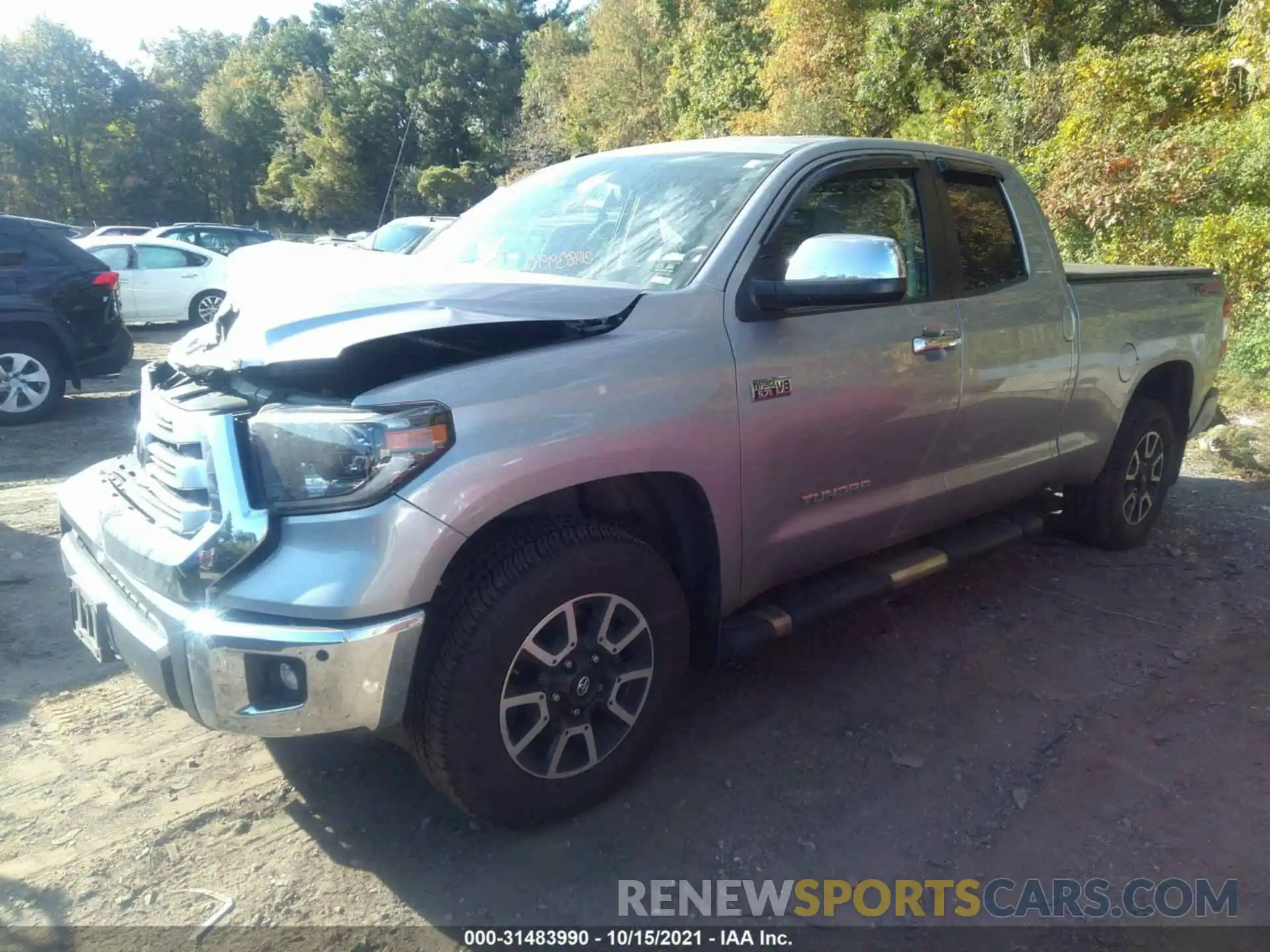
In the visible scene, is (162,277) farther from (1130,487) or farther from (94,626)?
(1130,487)

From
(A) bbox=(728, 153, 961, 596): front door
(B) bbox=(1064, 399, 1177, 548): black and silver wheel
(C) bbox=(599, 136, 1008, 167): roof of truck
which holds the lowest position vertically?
(B) bbox=(1064, 399, 1177, 548): black and silver wheel

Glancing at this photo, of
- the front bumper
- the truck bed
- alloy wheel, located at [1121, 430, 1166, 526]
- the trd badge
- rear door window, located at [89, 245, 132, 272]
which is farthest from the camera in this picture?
rear door window, located at [89, 245, 132, 272]

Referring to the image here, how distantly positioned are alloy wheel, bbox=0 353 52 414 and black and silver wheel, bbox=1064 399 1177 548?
794 centimetres

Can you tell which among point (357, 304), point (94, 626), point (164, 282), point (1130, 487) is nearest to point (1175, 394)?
point (1130, 487)

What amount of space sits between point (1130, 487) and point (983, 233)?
1.83 metres

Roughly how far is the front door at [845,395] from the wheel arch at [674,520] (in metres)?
0.15

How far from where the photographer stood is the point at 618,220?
3523 millimetres

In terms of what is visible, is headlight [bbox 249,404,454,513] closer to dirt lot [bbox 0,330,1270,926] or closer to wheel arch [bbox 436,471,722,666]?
wheel arch [bbox 436,471,722,666]

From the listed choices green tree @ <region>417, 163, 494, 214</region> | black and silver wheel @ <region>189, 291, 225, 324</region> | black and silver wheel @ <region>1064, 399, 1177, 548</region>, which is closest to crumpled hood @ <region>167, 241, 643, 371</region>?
black and silver wheel @ <region>1064, 399, 1177, 548</region>

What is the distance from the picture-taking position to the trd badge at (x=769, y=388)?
10.0 ft

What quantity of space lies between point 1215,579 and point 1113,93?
9402mm

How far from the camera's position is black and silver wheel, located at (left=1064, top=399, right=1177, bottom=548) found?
496 cm

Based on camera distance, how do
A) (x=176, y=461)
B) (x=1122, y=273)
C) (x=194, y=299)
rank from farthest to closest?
(x=194, y=299)
(x=1122, y=273)
(x=176, y=461)

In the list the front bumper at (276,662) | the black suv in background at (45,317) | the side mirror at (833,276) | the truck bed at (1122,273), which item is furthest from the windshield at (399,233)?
the front bumper at (276,662)
